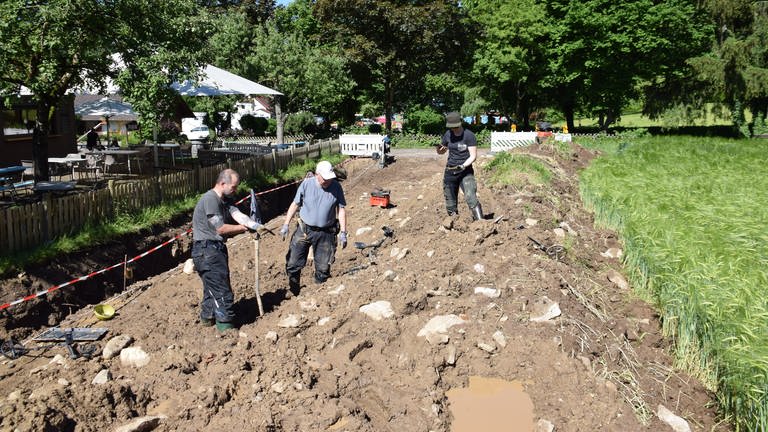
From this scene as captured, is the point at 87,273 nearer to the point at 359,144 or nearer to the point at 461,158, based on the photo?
the point at 461,158

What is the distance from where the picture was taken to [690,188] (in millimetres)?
12828

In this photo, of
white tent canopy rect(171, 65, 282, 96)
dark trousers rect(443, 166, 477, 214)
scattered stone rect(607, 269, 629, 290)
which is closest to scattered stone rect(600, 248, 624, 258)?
scattered stone rect(607, 269, 629, 290)

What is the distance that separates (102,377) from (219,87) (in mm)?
A: 12213

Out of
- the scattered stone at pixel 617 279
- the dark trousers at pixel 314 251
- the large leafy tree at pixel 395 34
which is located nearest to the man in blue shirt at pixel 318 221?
the dark trousers at pixel 314 251

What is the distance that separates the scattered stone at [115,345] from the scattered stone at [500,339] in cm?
364

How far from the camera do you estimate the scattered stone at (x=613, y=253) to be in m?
9.16

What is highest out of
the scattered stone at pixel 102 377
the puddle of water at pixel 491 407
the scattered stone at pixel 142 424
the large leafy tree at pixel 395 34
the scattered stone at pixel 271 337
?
the large leafy tree at pixel 395 34

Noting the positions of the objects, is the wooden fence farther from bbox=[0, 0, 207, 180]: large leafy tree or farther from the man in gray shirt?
the man in gray shirt

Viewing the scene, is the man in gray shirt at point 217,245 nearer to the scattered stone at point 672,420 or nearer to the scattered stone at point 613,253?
the scattered stone at point 672,420

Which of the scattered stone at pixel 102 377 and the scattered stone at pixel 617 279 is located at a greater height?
the scattered stone at pixel 617 279

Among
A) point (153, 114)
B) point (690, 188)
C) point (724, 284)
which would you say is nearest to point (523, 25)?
point (690, 188)

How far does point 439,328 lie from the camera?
226 inches

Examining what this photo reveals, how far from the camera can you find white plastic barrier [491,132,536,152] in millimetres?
23984

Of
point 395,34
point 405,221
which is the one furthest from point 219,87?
point 395,34
